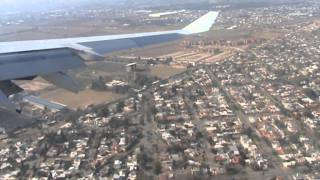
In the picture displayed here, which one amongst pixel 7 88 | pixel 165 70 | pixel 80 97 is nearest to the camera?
pixel 7 88

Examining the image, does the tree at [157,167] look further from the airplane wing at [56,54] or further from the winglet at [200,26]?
the airplane wing at [56,54]

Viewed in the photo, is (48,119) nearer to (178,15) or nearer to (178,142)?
(178,142)

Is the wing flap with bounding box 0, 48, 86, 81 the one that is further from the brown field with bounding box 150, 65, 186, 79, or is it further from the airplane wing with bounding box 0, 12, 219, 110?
the brown field with bounding box 150, 65, 186, 79

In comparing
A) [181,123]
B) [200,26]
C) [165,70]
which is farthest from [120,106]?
[200,26]

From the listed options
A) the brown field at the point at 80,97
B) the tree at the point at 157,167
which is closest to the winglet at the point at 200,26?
the tree at the point at 157,167

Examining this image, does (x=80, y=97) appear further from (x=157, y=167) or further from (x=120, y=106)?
(x=157, y=167)
